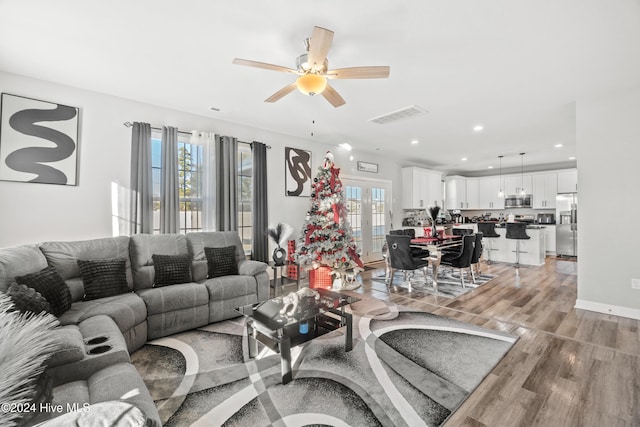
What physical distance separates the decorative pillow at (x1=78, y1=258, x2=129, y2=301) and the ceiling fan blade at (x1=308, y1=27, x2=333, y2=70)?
2744 mm

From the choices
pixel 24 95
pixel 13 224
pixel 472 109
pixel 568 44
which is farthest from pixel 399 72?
pixel 13 224

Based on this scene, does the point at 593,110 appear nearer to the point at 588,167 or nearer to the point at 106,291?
the point at 588,167

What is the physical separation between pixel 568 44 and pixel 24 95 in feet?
17.4

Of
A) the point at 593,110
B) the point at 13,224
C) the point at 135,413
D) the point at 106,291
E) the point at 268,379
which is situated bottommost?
the point at 268,379

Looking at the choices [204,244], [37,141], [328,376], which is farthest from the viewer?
[204,244]

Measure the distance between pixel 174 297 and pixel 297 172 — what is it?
10.2 ft

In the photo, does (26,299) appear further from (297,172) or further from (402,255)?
(402,255)

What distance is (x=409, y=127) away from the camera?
491cm

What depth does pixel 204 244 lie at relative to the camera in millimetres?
3727

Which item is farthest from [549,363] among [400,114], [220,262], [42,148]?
[42,148]

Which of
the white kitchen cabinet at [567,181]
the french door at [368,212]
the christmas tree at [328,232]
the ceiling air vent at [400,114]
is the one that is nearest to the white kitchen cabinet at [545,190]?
the white kitchen cabinet at [567,181]

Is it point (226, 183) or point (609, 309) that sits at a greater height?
point (226, 183)

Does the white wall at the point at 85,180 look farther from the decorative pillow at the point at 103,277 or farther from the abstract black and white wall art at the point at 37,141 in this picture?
the decorative pillow at the point at 103,277

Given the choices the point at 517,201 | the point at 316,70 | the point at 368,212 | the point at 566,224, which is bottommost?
the point at 566,224
